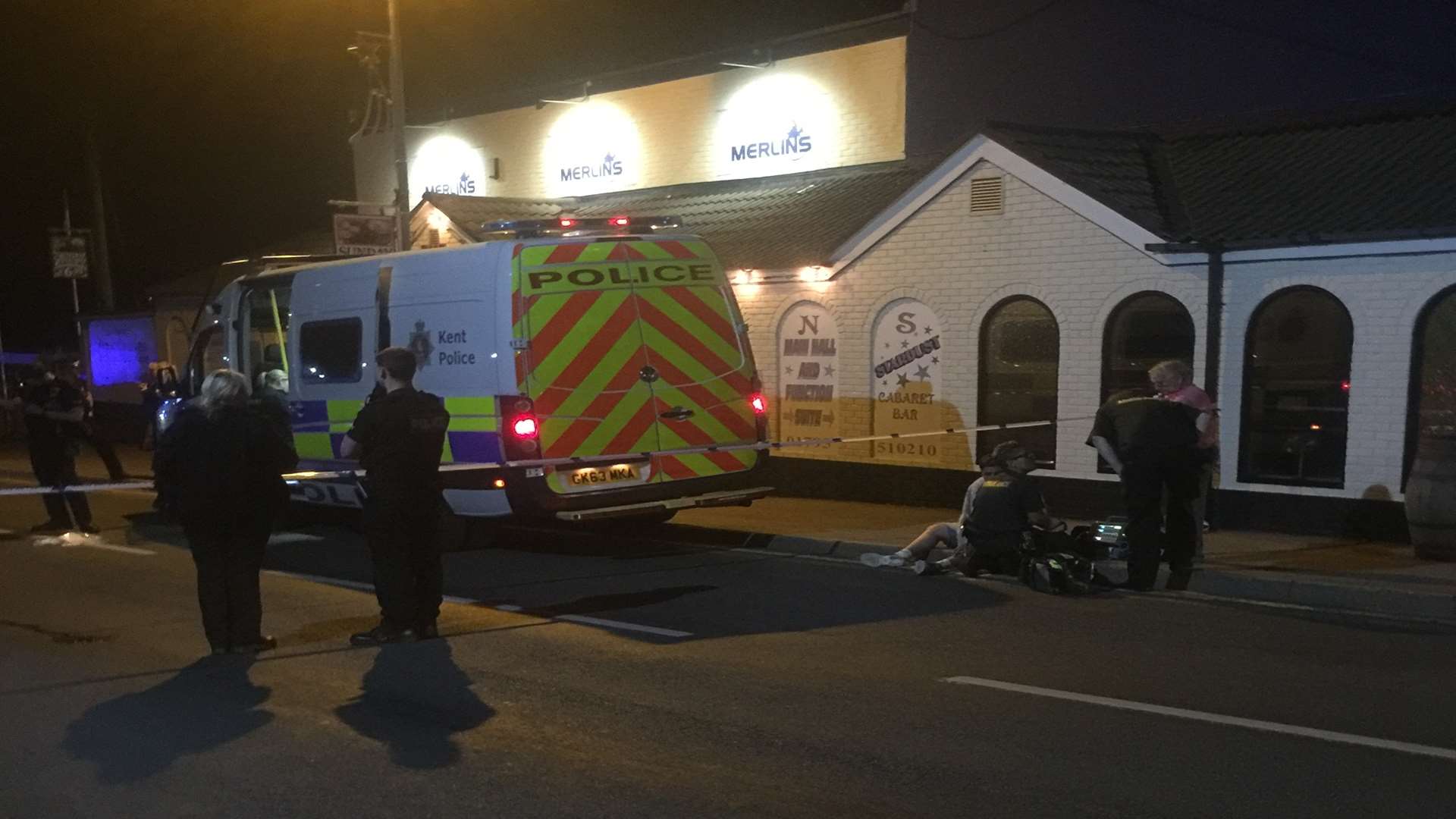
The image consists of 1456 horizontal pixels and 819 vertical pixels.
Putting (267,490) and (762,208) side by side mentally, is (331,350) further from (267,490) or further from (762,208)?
(762,208)

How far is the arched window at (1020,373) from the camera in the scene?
13.0 m

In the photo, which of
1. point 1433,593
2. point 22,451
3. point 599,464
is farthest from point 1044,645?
point 22,451

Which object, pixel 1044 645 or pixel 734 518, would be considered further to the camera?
pixel 734 518

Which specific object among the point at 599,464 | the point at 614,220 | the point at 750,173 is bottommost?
the point at 599,464

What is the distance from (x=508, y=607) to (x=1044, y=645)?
3586 mm

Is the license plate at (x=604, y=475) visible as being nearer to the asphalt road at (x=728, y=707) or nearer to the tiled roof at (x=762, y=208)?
the asphalt road at (x=728, y=707)

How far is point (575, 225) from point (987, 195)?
15.9ft

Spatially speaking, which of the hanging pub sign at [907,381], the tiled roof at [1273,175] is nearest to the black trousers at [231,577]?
the hanging pub sign at [907,381]

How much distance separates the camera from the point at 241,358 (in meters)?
13.1

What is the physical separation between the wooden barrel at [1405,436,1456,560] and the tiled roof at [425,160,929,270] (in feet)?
18.9

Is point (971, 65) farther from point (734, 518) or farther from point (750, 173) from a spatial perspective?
point (734, 518)

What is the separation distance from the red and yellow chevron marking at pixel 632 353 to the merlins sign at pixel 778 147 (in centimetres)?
725

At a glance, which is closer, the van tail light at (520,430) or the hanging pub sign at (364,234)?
the van tail light at (520,430)

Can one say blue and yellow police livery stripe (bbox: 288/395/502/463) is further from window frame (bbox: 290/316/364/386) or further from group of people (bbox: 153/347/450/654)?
group of people (bbox: 153/347/450/654)
